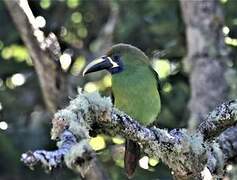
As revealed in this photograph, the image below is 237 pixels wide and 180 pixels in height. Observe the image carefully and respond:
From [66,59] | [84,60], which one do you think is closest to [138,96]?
[66,59]

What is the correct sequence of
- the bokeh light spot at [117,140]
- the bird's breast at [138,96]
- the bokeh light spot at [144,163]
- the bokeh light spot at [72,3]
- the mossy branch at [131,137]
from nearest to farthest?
1. the mossy branch at [131,137]
2. the bird's breast at [138,96]
3. the bokeh light spot at [144,163]
4. the bokeh light spot at [117,140]
5. the bokeh light spot at [72,3]

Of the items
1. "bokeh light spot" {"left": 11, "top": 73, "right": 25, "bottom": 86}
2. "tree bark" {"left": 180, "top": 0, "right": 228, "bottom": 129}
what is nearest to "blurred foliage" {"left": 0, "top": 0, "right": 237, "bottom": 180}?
"bokeh light spot" {"left": 11, "top": 73, "right": 25, "bottom": 86}

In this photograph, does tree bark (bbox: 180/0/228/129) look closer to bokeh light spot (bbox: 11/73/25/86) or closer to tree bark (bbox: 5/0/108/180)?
tree bark (bbox: 5/0/108/180)

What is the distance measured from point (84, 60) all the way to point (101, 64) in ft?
6.24

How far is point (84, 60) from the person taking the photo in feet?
18.6

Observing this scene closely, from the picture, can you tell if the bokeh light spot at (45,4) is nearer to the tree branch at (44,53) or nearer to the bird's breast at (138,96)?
the tree branch at (44,53)

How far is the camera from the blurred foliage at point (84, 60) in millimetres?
4840

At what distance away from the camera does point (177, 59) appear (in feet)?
17.4

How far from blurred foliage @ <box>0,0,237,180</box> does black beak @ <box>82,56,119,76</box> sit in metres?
0.89

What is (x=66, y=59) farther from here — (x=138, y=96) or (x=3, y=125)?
(x=138, y=96)

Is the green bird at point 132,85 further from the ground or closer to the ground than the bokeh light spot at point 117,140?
further from the ground

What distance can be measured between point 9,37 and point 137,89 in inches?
83.3

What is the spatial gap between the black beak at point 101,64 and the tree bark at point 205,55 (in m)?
0.68

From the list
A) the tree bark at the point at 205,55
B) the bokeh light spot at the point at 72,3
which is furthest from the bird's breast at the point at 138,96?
the bokeh light spot at the point at 72,3
